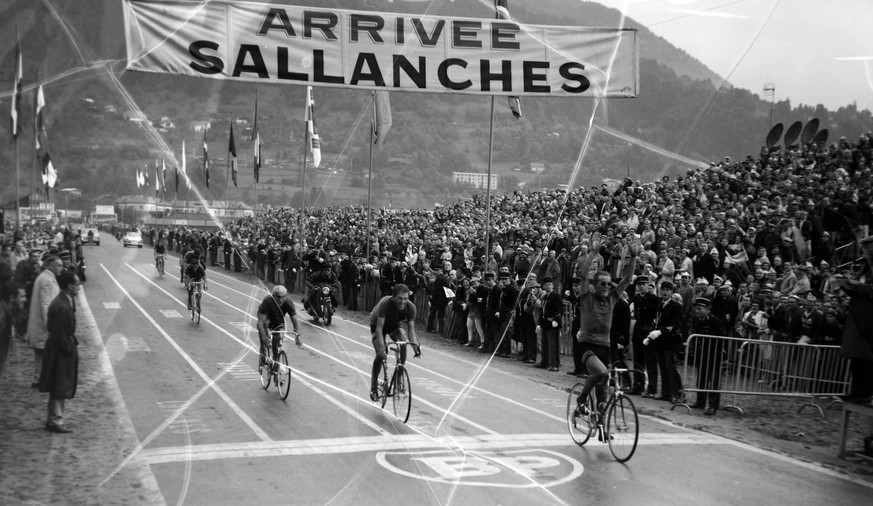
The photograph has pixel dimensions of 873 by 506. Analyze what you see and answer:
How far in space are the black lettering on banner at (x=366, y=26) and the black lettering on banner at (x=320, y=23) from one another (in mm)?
112

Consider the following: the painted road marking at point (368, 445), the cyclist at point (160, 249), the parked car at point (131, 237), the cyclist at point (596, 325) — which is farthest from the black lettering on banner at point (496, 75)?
the cyclist at point (160, 249)

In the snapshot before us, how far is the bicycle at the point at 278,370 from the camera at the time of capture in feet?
35.2

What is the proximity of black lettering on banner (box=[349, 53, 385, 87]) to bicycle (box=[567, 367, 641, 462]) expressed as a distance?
469cm

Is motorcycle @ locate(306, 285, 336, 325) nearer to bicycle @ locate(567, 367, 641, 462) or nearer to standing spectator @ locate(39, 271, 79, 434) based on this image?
bicycle @ locate(567, 367, 641, 462)

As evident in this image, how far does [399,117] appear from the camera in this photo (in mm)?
9805

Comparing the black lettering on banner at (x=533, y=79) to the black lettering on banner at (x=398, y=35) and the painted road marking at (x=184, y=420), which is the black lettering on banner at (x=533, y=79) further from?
the painted road marking at (x=184, y=420)

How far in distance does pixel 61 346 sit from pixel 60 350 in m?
0.06

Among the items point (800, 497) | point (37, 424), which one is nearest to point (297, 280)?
point (37, 424)

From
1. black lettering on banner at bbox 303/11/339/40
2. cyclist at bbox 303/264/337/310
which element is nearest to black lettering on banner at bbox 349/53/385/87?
black lettering on banner at bbox 303/11/339/40

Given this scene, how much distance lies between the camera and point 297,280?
1947 centimetres

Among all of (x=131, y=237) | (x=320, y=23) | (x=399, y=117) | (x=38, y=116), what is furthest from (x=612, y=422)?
(x=131, y=237)

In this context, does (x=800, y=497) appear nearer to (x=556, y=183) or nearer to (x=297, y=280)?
(x=556, y=183)

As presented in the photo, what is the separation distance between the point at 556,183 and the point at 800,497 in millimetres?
3750

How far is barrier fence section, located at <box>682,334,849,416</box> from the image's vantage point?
1180 cm
